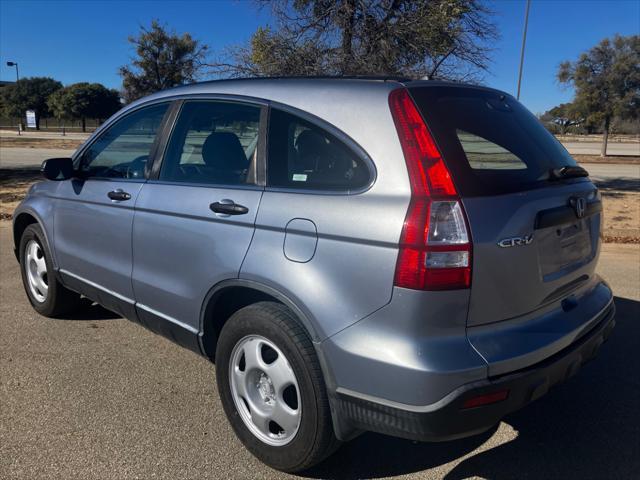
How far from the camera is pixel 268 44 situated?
1161 centimetres

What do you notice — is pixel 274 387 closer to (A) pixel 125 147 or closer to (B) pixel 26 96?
(A) pixel 125 147

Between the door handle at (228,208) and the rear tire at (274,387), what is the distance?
1.54 feet

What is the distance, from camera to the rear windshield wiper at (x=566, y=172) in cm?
269

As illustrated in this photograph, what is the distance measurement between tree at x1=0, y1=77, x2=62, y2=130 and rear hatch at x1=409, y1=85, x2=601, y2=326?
71677 millimetres

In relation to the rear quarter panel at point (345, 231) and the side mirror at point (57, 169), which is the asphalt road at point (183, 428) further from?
the side mirror at point (57, 169)

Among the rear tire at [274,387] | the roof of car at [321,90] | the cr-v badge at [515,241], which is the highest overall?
the roof of car at [321,90]

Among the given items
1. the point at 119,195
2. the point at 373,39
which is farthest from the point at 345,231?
the point at 373,39

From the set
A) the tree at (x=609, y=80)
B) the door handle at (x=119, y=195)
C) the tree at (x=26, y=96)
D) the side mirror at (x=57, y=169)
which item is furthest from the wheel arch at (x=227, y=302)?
the tree at (x=26, y=96)

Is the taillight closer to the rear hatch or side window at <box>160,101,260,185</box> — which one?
the rear hatch

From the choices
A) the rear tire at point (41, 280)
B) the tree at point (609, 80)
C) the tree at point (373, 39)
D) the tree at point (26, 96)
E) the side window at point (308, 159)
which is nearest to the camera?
the side window at point (308, 159)

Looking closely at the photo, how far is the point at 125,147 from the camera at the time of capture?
3.87 metres

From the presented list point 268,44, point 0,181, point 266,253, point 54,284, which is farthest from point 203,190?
point 0,181

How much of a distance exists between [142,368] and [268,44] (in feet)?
30.5

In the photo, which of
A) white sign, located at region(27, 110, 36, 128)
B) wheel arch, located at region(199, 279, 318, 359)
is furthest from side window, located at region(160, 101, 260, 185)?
white sign, located at region(27, 110, 36, 128)
